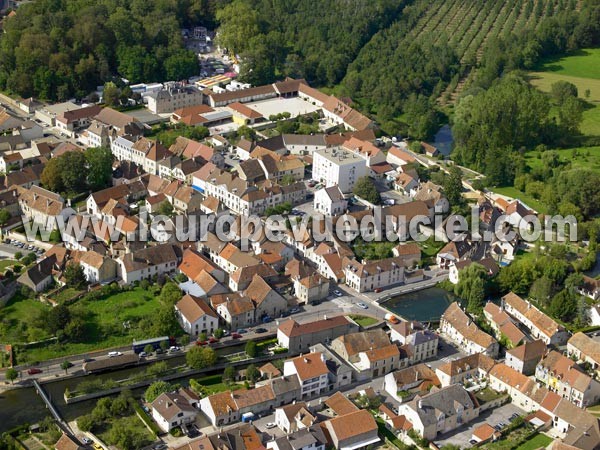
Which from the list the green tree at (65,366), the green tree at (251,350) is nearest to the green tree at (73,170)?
the green tree at (65,366)

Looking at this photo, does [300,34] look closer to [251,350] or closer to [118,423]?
[251,350]

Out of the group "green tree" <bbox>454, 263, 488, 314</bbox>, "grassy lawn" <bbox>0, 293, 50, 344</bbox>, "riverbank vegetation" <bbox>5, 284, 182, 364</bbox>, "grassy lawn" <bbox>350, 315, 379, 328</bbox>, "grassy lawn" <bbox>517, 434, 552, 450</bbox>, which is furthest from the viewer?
"green tree" <bbox>454, 263, 488, 314</bbox>

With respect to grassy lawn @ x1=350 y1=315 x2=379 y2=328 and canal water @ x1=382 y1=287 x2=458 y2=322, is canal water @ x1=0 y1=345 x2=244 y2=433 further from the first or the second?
canal water @ x1=382 y1=287 x2=458 y2=322

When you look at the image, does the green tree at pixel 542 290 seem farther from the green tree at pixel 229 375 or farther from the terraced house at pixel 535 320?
the green tree at pixel 229 375

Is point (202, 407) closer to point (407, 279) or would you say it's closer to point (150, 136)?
point (407, 279)

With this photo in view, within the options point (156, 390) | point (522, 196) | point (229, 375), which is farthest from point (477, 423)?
point (522, 196)

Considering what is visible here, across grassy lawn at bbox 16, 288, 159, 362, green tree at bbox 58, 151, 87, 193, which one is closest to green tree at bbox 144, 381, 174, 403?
grassy lawn at bbox 16, 288, 159, 362
